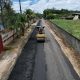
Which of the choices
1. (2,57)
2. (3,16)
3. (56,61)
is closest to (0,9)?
(3,16)

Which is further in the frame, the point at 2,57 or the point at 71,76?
the point at 2,57

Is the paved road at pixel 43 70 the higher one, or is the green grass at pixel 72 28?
the paved road at pixel 43 70

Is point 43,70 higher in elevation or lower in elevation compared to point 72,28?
higher

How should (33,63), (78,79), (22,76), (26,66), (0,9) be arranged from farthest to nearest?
(0,9) → (33,63) → (26,66) → (22,76) → (78,79)

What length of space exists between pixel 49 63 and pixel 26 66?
1876 mm

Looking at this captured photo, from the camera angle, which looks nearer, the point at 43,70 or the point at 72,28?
the point at 43,70

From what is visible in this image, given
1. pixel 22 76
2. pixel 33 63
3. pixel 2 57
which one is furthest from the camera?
pixel 2 57

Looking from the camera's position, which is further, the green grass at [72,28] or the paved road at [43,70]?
the green grass at [72,28]

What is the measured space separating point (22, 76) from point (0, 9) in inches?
1398

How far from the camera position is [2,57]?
75.6ft

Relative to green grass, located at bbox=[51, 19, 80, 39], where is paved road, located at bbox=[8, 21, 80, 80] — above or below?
above

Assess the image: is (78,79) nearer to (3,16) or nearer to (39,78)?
(39,78)

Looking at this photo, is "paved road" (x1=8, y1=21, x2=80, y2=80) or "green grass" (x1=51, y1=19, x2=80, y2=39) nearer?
"paved road" (x1=8, y1=21, x2=80, y2=80)

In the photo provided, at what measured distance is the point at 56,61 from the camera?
802 inches
